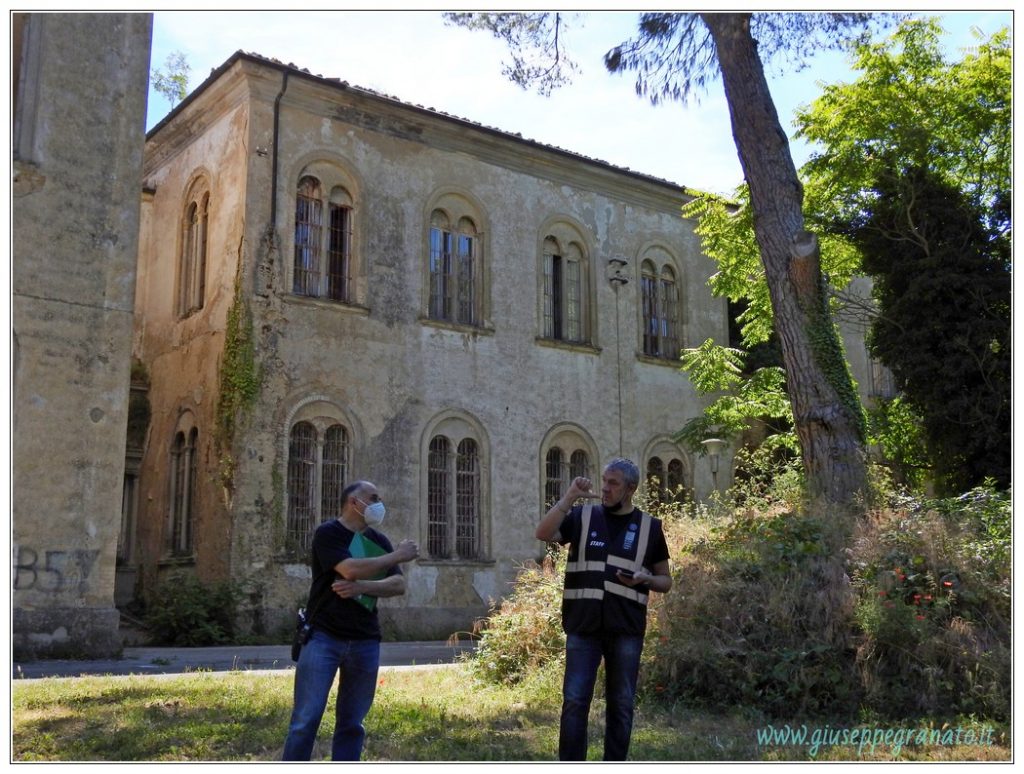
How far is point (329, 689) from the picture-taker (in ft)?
18.0

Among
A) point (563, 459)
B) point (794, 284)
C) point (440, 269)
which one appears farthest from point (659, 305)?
point (794, 284)

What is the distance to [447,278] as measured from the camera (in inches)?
802

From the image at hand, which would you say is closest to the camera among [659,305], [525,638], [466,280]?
[525,638]

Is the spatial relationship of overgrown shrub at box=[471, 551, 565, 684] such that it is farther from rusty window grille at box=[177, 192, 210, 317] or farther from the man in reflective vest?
rusty window grille at box=[177, 192, 210, 317]

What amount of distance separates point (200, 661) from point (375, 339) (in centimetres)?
755

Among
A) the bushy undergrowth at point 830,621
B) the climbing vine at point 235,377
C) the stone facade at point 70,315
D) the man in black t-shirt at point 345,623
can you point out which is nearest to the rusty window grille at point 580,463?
the climbing vine at point 235,377

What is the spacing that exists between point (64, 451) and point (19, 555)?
1273 mm

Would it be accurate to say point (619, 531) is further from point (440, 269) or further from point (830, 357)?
point (440, 269)

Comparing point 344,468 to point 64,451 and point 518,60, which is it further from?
point 518,60

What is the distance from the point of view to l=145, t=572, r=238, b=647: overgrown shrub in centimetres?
1586

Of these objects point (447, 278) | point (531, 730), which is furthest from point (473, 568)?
point (531, 730)

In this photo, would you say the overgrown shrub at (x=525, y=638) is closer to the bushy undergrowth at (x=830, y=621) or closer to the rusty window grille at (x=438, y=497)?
the bushy undergrowth at (x=830, y=621)

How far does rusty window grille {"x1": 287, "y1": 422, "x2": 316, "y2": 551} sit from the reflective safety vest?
12.4 m

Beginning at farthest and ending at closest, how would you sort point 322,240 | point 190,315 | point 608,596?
point 190,315 → point 322,240 → point 608,596
